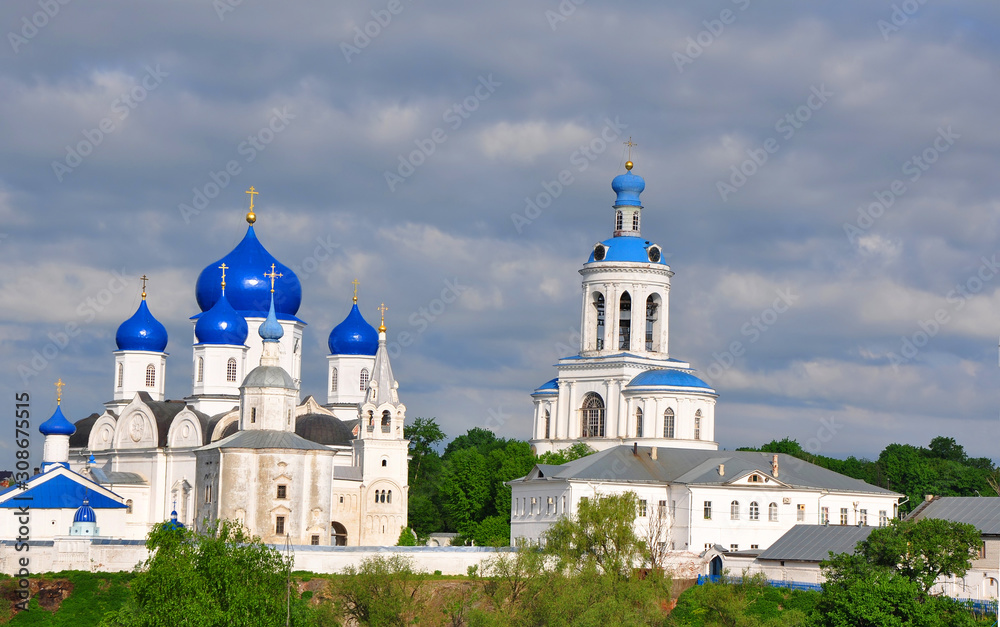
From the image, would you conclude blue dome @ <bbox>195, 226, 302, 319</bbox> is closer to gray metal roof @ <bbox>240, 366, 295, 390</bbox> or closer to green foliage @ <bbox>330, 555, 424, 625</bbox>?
gray metal roof @ <bbox>240, 366, 295, 390</bbox>

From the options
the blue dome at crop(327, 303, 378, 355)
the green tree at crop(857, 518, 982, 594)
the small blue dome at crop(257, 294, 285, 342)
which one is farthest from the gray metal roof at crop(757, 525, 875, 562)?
the blue dome at crop(327, 303, 378, 355)

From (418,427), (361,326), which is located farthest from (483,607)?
(418,427)

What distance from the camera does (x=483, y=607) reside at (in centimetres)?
3809

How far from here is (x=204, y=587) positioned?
30062 millimetres

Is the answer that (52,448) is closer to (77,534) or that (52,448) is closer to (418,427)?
(77,534)

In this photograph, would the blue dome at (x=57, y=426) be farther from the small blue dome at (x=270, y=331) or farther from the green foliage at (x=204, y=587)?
the green foliage at (x=204, y=587)

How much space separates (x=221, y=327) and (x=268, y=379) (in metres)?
7.04

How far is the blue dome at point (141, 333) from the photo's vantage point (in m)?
58.7

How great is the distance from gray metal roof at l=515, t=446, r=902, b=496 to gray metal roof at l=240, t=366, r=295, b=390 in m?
8.44

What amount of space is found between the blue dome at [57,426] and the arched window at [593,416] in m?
19.4

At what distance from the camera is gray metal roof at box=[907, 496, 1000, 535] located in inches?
1563

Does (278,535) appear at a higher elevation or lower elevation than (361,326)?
lower

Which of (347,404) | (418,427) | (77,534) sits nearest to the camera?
(77,534)

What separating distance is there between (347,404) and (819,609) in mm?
30289
